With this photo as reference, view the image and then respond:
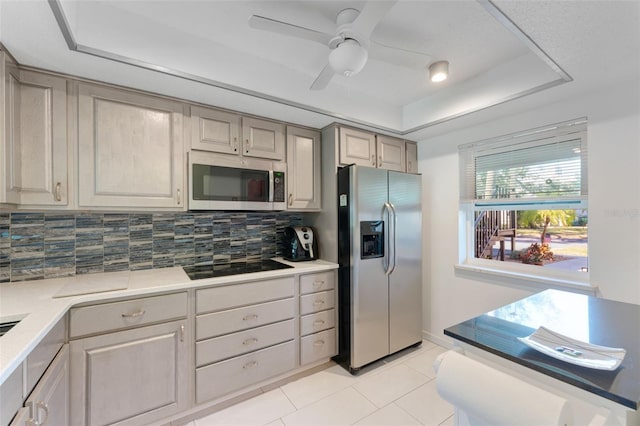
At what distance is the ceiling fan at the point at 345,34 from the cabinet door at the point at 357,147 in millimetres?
1007

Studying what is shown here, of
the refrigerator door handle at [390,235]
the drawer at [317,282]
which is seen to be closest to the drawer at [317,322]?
the drawer at [317,282]

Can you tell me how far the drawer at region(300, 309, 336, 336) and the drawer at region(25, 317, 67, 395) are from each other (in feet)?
4.67

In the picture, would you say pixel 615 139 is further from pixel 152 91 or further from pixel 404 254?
pixel 152 91

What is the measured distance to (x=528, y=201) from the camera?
2.19m

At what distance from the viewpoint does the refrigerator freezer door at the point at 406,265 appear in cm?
244

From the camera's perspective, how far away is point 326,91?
2156mm

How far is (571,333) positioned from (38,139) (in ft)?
8.76

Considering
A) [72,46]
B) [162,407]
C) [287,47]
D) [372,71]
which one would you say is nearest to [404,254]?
[372,71]

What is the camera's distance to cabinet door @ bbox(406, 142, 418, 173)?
9.47 ft

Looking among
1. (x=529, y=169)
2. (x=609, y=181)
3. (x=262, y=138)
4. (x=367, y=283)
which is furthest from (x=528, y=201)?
(x=262, y=138)

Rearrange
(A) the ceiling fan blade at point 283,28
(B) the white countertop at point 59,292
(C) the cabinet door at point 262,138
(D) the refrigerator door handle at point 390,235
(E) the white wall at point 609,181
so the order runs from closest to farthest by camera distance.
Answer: (B) the white countertop at point 59,292, (A) the ceiling fan blade at point 283,28, (E) the white wall at point 609,181, (C) the cabinet door at point 262,138, (D) the refrigerator door handle at point 390,235

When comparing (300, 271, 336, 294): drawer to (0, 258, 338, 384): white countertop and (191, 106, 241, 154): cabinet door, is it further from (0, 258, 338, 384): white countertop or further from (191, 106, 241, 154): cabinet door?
(191, 106, 241, 154): cabinet door

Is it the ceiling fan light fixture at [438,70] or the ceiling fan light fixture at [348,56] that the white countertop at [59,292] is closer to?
the ceiling fan light fixture at [348,56]

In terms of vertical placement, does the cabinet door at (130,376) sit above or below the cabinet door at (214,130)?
below
